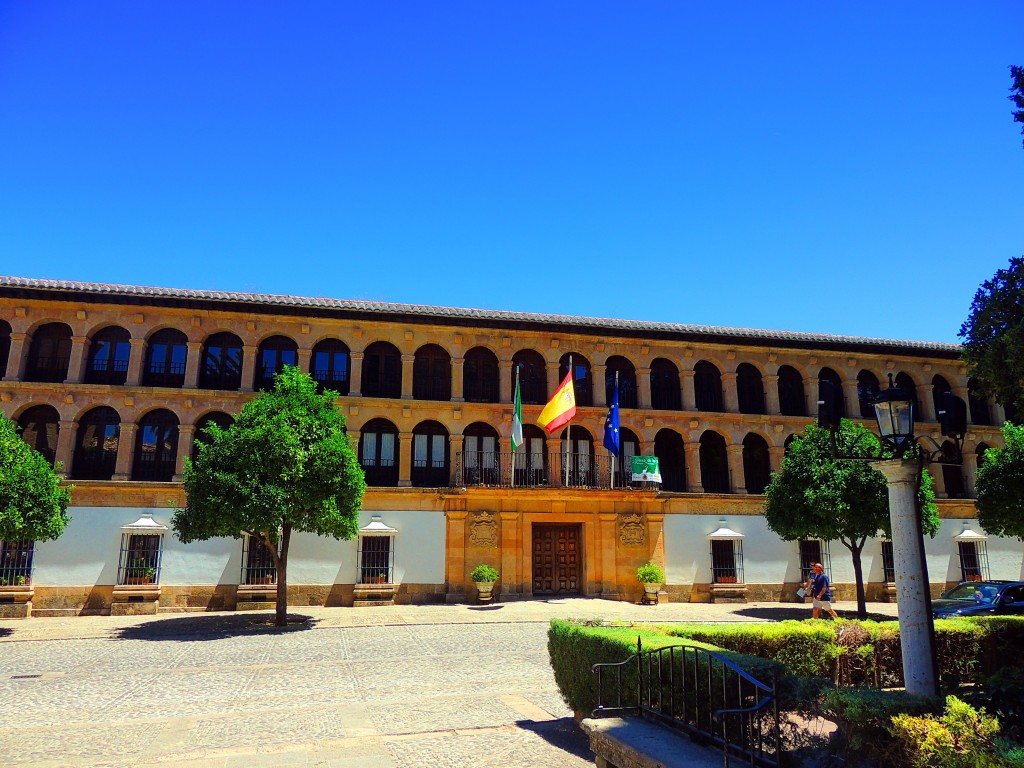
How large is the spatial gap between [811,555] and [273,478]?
22.0 meters

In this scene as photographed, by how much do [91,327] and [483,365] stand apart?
15117mm

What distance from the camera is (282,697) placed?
36.9ft

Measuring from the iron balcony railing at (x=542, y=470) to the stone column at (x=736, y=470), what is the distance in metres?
3.93

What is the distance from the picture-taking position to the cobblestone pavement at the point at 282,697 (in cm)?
834

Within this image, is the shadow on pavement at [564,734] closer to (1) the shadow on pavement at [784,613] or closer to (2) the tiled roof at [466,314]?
(1) the shadow on pavement at [784,613]

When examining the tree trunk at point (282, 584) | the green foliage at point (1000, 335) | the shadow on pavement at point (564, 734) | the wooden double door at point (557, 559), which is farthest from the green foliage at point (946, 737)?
the wooden double door at point (557, 559)

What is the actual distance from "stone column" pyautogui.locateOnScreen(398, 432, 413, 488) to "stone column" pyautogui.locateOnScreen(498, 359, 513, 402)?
413 centimetres

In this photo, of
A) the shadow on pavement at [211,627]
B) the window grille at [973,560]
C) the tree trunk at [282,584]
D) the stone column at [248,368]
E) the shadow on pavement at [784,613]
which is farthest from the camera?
the window grille at [973,560]

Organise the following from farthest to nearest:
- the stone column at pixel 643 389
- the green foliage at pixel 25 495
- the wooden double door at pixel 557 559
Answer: the stone column at pixel 643 389, the wooden double door at pixel 557 559, the green foliage at pixel 25 495

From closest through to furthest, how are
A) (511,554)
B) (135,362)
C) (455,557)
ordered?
(135,362), (455,557), (511,554)

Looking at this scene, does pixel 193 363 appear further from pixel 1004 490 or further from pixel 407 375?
pixel 1004 490

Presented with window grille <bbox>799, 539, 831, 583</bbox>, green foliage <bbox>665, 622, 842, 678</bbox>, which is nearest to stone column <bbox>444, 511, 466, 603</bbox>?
window grille <bbox>799, 539, 831, 583</bbox>

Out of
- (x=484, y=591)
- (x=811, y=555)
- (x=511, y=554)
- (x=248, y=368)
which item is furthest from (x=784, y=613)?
(x=248, y=368)

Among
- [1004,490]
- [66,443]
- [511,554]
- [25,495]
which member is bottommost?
[511,554]
